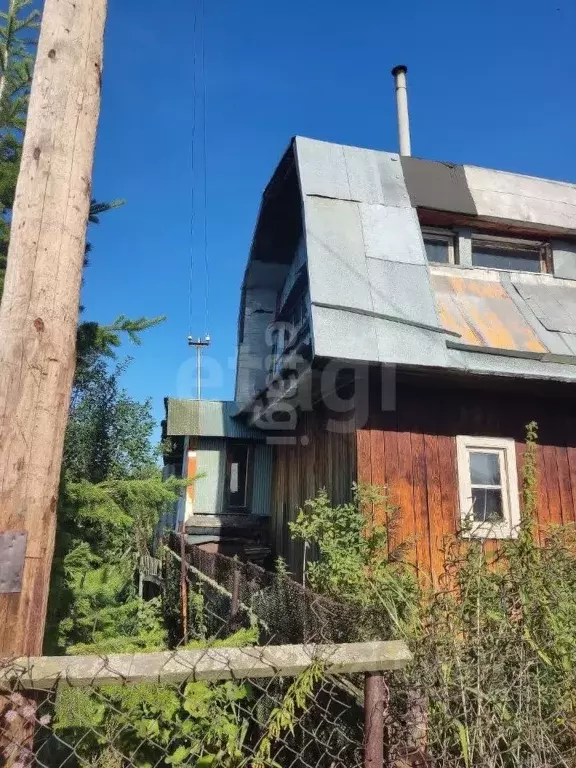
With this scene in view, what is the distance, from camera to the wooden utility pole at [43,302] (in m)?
2.23

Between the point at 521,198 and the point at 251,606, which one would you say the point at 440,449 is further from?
the point at 521,198

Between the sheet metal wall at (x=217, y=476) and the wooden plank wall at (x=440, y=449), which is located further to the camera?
the sheet metal wall at (x=217, y=476)

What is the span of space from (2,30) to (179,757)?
12138 millimetres

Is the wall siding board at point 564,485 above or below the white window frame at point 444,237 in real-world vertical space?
below

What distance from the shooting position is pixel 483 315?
712 centimetres

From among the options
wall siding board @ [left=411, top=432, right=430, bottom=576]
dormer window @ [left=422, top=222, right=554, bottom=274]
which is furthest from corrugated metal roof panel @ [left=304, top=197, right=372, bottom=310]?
wall siding board @ [left=411, top=432, right=430, bottom=576]

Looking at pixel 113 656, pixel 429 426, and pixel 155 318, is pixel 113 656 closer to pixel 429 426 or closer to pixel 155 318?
pixel 155 318

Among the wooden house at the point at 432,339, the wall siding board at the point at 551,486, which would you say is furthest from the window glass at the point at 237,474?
the wall siding board at the point at 551,486

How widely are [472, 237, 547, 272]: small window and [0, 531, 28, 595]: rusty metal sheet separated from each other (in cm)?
773

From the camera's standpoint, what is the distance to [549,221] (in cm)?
852

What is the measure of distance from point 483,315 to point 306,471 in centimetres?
366

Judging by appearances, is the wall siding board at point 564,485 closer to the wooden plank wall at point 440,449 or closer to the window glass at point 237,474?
the wooden plank wall at point 440,449

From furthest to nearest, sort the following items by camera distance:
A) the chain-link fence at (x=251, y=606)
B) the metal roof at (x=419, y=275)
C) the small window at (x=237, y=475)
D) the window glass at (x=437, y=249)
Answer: the small window at (x=237, y=475) < the window glass at (x=437, y=249) < the metal roof at (x=419, y=275) < the chain-link fence at (x=251, y=606)

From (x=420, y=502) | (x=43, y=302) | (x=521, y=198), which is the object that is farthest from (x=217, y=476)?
(x=43, y=302)
